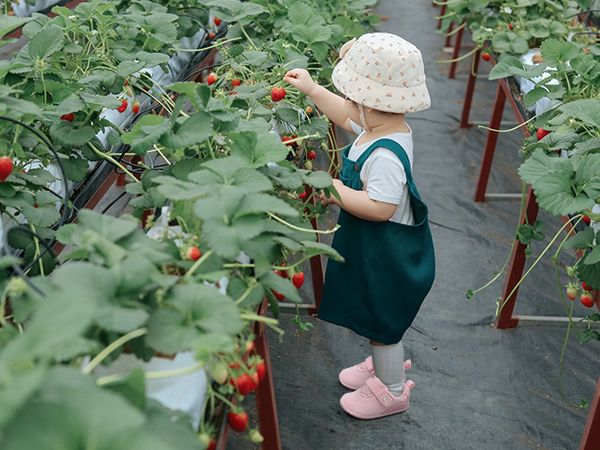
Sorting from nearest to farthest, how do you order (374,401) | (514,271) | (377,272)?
(377,272)
(374,401)
(514,271)

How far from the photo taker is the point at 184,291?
0.90m

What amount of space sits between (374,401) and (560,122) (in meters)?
1.01

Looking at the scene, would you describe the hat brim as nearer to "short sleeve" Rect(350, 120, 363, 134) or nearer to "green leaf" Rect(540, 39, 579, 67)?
"short sleeve" Rect(350, 120, 363, 134)

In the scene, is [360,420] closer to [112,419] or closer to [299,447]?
A: [299,447]

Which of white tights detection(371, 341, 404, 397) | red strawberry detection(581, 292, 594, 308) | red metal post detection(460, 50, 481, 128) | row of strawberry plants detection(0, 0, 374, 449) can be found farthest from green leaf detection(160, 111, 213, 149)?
red metal post detection(460, 50, 481, 128)

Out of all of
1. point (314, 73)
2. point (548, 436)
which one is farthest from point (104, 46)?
point (548, 436)

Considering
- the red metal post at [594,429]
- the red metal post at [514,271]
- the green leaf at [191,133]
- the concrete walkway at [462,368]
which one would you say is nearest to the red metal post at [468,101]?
the concrete walkway at [462,368]

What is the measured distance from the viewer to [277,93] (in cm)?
163

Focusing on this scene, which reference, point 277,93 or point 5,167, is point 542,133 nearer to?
point 277,93

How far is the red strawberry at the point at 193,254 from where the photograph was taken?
1014 millimetres

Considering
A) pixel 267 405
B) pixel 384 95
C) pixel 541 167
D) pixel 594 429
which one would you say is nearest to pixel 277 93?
pixel 384 95

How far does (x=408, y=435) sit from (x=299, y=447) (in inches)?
13.5

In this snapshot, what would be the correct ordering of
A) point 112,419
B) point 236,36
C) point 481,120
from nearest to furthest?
point 112,419 → point 236,36 → point 481,120

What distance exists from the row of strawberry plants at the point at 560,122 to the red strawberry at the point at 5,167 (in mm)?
1120
